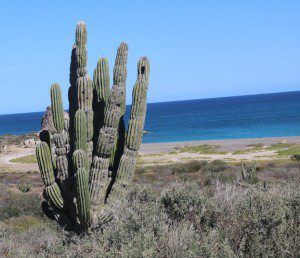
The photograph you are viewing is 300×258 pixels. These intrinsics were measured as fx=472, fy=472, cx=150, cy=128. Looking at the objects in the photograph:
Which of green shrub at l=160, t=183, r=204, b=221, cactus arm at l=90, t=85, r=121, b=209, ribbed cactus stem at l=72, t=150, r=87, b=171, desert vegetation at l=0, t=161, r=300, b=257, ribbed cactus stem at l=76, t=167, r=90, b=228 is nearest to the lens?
desert vegetation at l=0, t=161, r=300, b=257

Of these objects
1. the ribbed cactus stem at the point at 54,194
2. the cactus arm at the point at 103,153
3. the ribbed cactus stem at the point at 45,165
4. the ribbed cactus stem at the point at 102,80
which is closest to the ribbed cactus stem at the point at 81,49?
the ribbed cactus stem at the point at 102,80

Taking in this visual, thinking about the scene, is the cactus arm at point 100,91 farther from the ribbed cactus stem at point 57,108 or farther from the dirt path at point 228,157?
the dirt path at point 228,157

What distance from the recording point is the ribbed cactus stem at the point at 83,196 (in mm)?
8172

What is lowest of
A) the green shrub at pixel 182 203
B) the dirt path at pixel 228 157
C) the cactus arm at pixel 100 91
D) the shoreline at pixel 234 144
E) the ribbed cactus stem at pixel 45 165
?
the shoreline at pixel 234 144

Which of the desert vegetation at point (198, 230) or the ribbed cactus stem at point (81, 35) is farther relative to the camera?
the ribbed cactus stem at point (81, 35)

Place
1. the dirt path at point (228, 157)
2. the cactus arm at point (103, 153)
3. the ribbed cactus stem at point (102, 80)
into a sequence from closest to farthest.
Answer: the cactus arm at point (103, 153)
the ribbed cactus stem at point (102, 80)
the dirt path at point (228, 157)

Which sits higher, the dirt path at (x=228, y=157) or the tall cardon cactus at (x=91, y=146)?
the tall cardon cactus at (x=91, y=146)

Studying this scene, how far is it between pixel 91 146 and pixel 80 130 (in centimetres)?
63

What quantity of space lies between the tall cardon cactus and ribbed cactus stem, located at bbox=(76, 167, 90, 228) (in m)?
0.02

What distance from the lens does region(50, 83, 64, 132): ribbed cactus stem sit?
29.7 ft

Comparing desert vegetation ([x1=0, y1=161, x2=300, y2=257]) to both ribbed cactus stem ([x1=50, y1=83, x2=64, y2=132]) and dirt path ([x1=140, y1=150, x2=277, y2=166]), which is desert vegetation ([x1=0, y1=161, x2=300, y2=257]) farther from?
dirt path ([x1=140, y1=150, x2=277, y2=166])

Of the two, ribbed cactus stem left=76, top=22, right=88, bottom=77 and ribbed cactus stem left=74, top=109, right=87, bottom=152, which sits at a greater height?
ribbed cactus stem left=76, top=22, right=88, bottom=77

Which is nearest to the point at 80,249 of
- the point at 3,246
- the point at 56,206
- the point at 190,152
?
the point at 3,246

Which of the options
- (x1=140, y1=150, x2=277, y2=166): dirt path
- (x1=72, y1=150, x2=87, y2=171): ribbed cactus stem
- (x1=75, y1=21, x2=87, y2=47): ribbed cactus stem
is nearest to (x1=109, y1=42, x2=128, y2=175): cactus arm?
(x1=75, y1=21, x2=87, y2=47): ribbed cactus stem
